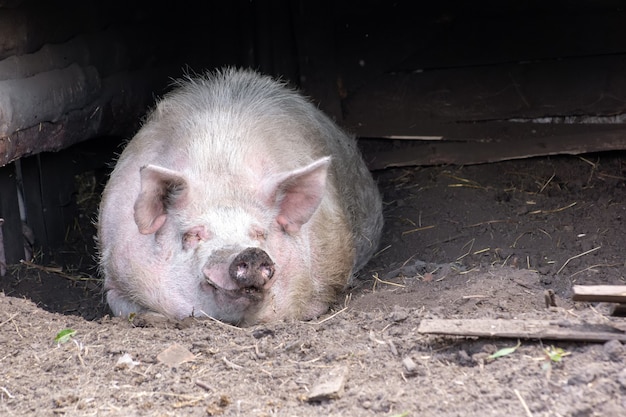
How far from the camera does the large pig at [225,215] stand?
477 centimetres

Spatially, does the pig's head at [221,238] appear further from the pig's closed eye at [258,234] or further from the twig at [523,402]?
the twig at [523,402]

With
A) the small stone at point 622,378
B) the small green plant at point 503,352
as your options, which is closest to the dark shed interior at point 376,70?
the small green plant at point 503,352

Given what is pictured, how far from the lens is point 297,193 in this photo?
16.9 ft

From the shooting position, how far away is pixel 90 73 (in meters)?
6.64

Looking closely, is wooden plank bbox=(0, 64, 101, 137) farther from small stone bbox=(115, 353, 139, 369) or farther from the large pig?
Result: small stone bbox=(115, 353, 139, 369)

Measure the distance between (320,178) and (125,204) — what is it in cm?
124

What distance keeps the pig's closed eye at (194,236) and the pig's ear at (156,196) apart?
7.3 inches

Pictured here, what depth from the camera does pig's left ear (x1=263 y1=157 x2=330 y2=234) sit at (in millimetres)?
4992

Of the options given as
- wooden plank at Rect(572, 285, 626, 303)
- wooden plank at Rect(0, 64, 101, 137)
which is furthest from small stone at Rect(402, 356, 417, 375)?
wooden plank at Rect(0, 64, 101, 137)

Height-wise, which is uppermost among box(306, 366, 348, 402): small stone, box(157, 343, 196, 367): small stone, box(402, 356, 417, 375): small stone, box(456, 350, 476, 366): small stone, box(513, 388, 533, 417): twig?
box(513, 388, 533, 417): twig

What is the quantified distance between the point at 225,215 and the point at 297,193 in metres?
0.48

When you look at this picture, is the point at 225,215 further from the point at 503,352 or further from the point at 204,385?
A: the point at 503,352

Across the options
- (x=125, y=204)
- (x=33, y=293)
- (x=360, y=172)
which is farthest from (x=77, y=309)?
(x=360, y=172)

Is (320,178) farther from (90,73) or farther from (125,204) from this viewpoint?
(90,73)
